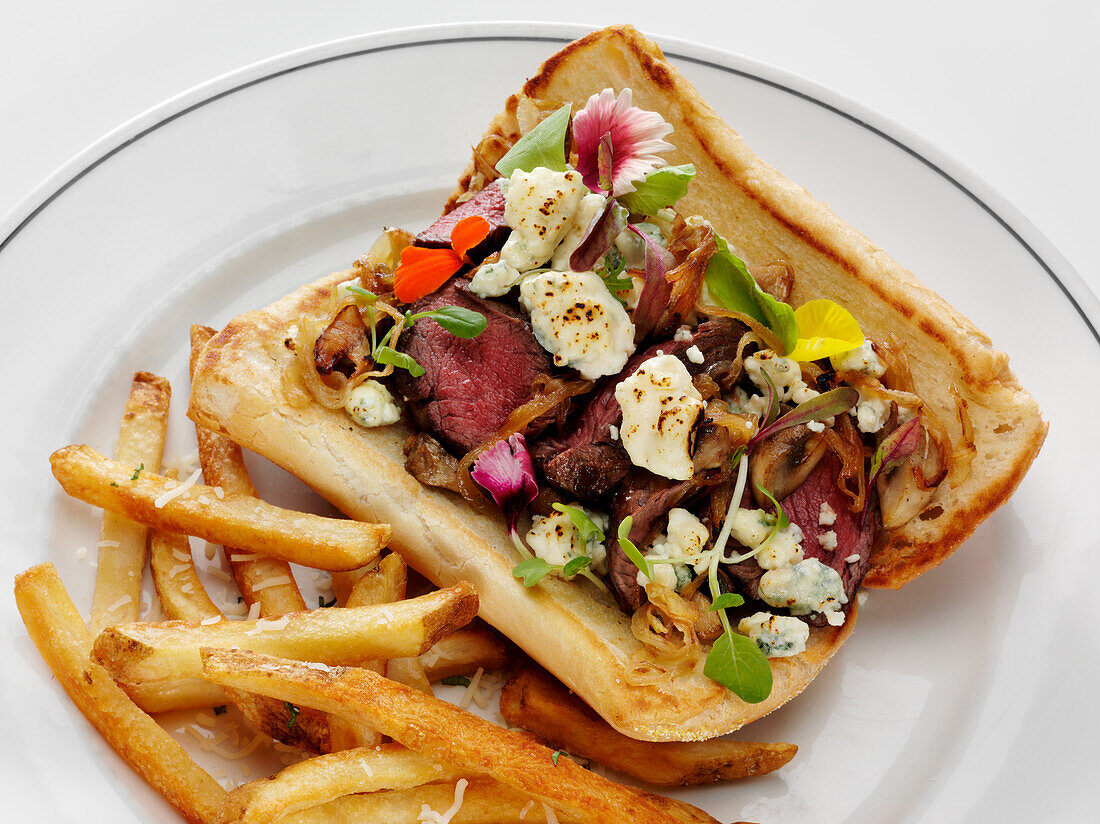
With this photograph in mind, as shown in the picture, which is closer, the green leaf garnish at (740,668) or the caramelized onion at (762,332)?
the green leaf garnish at (740,668)

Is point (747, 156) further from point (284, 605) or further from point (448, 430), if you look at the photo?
point (284, 605)

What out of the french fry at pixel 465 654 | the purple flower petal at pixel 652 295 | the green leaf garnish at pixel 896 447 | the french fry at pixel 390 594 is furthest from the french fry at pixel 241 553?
the green leaf garnish at pixel 896 447

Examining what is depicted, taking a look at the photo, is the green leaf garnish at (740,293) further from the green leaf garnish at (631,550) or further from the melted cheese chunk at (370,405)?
the melted cheese chunk at (370,405)

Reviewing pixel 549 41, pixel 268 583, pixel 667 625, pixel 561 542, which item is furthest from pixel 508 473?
pixel 549 41

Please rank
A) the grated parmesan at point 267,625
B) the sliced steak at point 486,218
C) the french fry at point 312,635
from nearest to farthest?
the french fry at point 312,635
the grated parmesan at point 267,625
the sliced steak at point 486,218

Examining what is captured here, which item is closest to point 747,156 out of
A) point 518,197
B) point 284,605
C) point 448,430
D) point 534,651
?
point 518,197

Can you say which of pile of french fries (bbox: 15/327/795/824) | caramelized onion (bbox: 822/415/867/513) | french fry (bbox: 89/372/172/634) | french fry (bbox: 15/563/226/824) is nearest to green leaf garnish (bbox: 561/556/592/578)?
pile of french fries (bbox: 15/327/795/824)

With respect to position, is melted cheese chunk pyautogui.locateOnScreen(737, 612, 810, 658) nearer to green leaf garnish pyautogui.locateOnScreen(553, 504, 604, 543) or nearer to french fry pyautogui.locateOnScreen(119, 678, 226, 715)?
green leaf garnish pyautogui.locateOnScreen(553, 504, 604, 543)
